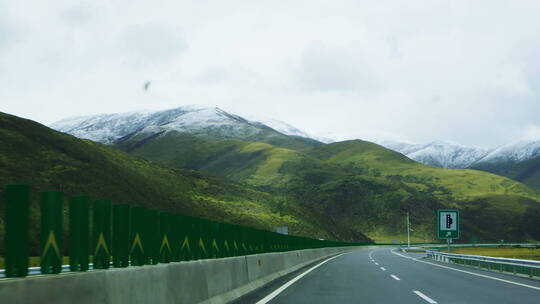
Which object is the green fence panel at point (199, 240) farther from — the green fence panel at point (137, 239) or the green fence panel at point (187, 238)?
the green fence panel at point (137, 239)

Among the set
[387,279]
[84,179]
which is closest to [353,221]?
[84,179]

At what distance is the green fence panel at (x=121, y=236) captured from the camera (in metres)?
7.29

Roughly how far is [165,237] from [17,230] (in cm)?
406

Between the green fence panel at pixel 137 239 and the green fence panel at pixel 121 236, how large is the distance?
161mm

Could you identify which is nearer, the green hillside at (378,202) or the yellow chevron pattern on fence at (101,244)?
the yellow chevron pattern on fence at (101,244)

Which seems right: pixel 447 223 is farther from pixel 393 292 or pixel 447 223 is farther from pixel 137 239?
pixel 137 239

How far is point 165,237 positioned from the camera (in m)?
9.02

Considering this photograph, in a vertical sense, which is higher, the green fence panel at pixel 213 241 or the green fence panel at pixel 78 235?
the green fence panel at pixel 78 235

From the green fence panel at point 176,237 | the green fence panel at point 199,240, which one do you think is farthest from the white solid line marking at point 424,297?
the green fence panel at point 176,237

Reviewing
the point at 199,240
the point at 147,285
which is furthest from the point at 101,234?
the point at 199,240

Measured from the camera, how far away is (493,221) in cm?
17500

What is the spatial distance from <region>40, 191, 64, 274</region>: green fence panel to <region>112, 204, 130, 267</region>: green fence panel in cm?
167

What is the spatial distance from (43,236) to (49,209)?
0.25 m

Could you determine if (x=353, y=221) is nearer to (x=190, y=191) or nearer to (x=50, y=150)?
(x=190, y=191)
